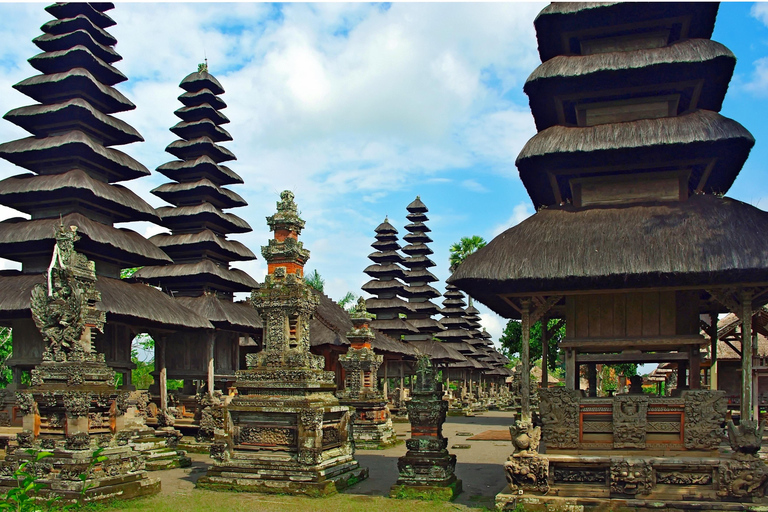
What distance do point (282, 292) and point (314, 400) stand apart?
2.57 meters

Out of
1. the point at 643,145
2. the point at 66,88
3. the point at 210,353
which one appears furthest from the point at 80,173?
the point at 643,145

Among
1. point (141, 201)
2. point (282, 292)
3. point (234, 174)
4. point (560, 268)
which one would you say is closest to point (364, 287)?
point (234, 174)

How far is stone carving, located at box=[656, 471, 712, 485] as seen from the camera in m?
11.4

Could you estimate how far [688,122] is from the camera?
12727mm

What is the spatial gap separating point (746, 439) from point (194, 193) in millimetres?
27407

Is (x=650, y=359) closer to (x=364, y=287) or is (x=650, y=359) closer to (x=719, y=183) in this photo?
(x=719, y=183)

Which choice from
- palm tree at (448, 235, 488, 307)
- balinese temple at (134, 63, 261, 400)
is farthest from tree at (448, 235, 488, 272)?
balinese temple at (134, 63, 261, 400)

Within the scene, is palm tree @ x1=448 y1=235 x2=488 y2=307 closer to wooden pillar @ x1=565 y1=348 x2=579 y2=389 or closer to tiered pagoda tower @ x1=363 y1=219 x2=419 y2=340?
tiered pagoda tower @ x1=363 y1=219 x2=419 y2=340

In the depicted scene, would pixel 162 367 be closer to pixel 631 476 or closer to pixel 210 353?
pixel 210 353

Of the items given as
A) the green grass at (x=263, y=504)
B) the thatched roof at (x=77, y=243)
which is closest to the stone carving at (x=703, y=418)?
the green grass at (x=263, y=504)

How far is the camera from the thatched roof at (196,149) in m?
33.2

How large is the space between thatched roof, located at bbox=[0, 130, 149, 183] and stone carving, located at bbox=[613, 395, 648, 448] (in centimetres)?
2082

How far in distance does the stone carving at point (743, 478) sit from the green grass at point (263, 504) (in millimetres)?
4211

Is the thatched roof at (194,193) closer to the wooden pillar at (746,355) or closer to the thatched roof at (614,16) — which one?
the thatched roof at (614,16)
